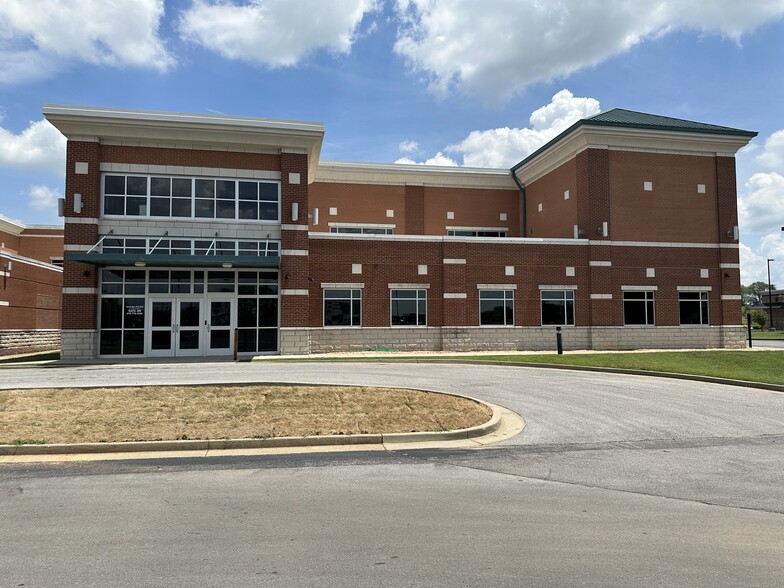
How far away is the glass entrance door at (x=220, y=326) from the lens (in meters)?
22.9

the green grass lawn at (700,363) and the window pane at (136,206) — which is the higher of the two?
the window pane at (136,206)

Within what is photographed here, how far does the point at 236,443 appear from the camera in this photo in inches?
326

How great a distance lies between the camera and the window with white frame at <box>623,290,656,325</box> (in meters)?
27.4

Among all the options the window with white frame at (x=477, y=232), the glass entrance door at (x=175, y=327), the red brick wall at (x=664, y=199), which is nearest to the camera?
the glass entrance door at (x=175, y=327)

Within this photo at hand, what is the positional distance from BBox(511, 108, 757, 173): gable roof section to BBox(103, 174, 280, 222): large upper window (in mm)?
14719

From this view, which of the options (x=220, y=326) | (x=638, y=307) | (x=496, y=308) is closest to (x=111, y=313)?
(x=220, y=326)

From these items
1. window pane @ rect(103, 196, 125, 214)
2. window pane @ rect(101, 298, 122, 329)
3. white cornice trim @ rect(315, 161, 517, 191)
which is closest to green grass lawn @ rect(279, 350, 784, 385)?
window pane @ rect(101, 298, 122, 329)

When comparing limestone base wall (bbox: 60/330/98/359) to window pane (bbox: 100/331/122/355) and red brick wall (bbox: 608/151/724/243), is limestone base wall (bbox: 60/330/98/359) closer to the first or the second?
window pane (bbox: 100/331/122/355)

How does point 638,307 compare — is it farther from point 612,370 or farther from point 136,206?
point 136,206

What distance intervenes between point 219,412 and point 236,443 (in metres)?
1.63

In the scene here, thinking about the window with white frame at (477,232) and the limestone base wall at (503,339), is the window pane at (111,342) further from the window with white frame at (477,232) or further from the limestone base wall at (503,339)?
the window with white frame at (477,232)

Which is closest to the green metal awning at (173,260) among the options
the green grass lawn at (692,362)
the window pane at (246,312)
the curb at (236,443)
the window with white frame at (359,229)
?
the window pane at (246,312)

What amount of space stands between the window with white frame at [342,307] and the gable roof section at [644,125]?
13.2m

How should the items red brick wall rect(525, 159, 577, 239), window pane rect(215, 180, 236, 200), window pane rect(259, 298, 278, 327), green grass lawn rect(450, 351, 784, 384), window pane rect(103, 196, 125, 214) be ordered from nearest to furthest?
green grass lawn rect(450, 351, 784, 384)
window pane rect(103, 196, 125, 214)
window pane rect(215, 180, 236, 200)
window pane rect(259, 298, 278, 327)
red brick wall rect(525, 159, 577, 239)
